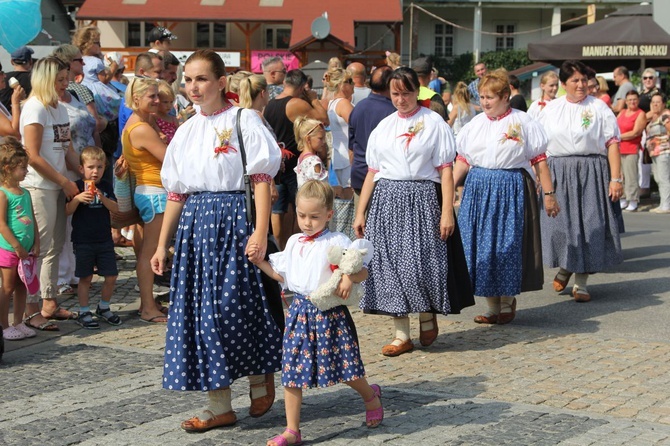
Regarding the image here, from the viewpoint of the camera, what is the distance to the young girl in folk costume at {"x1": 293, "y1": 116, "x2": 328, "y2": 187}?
903 cm

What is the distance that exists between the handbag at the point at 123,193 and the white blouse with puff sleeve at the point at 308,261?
324cm

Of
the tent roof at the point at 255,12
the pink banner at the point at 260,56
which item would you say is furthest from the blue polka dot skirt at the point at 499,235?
the tent roof at the point at 255,12

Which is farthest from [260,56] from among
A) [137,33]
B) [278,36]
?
[137,33]

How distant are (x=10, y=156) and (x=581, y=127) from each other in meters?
4.83

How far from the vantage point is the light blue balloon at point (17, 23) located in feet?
34.0

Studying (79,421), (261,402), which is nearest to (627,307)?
(261,402)

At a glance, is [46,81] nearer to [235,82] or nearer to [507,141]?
[235,82]

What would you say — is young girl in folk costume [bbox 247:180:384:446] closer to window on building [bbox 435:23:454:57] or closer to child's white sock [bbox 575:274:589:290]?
child's white sock [bbox 575:274:589:290]

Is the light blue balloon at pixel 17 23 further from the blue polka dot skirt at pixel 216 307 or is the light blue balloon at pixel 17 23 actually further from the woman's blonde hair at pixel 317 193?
the woman's blonde hair at pixel 317 193

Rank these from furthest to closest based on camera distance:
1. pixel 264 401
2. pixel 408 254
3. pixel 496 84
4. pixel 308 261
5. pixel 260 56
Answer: pixel 260 56, pixel 496 84, pixel 408 254, pixel 264 401, pixel 308 261

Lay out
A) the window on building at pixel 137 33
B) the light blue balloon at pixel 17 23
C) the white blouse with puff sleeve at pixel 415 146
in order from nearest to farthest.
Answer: the white blouse with puff sleeve at pixel 415 146, the light blue balloon at pixel 17 23, the window on building at pixel 137 33

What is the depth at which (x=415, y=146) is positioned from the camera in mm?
7207

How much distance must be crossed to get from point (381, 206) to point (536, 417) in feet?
7.27

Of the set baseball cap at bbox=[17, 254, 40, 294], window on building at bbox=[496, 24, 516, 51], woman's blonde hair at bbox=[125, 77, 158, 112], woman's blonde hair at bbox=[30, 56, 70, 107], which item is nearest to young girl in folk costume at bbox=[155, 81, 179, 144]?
woman's blonde hair at bbox=[125, 77, 158, 112]
